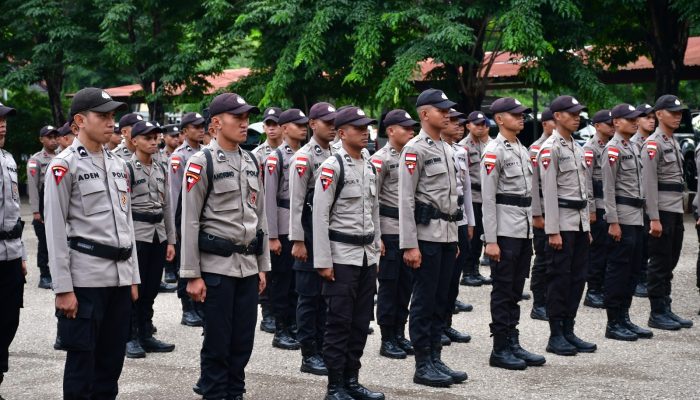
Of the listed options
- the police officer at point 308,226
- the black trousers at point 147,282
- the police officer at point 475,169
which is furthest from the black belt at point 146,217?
the police officer at point 475,169

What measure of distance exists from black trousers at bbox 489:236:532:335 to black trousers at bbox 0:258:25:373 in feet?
11.9

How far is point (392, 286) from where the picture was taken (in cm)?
810

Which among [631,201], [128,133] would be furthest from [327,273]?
[631,201]

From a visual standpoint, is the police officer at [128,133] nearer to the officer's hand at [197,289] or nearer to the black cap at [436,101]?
the black cap at [436,101]

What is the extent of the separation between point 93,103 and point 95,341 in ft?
4.49

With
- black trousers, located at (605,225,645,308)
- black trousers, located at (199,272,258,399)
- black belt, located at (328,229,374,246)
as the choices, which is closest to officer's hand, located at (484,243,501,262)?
black belt, located at (328,229,374,246)

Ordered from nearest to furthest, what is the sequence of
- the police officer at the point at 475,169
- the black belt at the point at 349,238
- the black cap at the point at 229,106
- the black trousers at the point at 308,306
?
the black cap at the point at 229,106 → the black belt at the point at 349,238 → the black trousers at the point at 308,306 → the police officer at the point at 475,169

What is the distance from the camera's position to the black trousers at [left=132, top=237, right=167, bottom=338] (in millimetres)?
8234

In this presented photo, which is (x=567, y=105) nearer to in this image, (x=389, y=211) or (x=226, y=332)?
(x=389, y=211)

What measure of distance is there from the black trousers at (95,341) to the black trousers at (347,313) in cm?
145

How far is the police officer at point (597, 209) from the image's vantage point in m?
10.1

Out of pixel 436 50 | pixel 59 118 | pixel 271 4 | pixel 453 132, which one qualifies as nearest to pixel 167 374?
pixel 453 132

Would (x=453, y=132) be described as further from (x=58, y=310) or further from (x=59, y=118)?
(x=59, y=118)

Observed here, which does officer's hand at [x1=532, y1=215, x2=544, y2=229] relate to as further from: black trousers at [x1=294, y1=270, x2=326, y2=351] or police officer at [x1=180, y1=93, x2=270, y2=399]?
police officer at [x1=180, y1=93, x2=270, y2=399]
